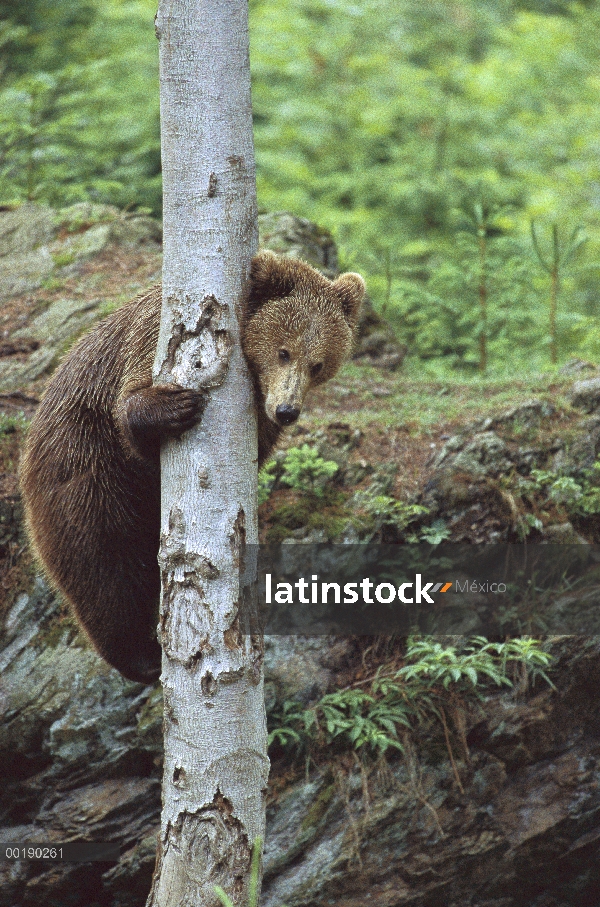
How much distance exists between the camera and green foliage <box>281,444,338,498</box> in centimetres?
552

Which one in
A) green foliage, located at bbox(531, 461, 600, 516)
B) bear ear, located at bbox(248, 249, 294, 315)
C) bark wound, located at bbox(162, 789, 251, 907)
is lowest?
bark wound, located at bbox(162, 789, 251, 907)

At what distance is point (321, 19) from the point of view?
15.7 metres

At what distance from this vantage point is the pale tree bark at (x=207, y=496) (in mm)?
3191

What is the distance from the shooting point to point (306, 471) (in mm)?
5566

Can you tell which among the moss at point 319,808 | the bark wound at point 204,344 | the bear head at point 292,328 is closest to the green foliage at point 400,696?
the moss at point 319,808

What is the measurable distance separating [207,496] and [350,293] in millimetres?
1624

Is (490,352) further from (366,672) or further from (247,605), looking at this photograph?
(247,605)

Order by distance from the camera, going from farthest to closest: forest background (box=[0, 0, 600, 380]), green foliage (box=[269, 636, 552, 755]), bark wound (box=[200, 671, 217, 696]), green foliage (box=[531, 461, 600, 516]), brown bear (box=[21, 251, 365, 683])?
1. forest background (box=[0, 0, 600, 380])
2. green foliage (box=[531, 461, 600, 516])
3. green foliage (box=[269, 636, 552, 755])
4. brown bear (box=[21, 251, 365, 683])
5. bark wound (box=[200, 671, 217, 696])

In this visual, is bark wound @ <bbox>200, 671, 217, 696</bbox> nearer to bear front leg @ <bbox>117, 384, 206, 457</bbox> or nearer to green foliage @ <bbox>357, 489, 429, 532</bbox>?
bear front leg @ <bbox>117, 384, 206, 457</bbox>

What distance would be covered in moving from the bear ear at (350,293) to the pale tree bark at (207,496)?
43.8 inches

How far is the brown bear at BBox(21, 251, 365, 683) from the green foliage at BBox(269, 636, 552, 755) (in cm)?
87

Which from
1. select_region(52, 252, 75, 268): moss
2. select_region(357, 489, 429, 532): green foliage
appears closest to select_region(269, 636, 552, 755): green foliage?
select_region(357, 489, 429, 532): green foliage

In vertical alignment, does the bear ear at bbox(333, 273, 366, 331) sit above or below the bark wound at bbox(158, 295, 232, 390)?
above

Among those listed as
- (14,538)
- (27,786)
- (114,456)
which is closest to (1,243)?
(14,538)
